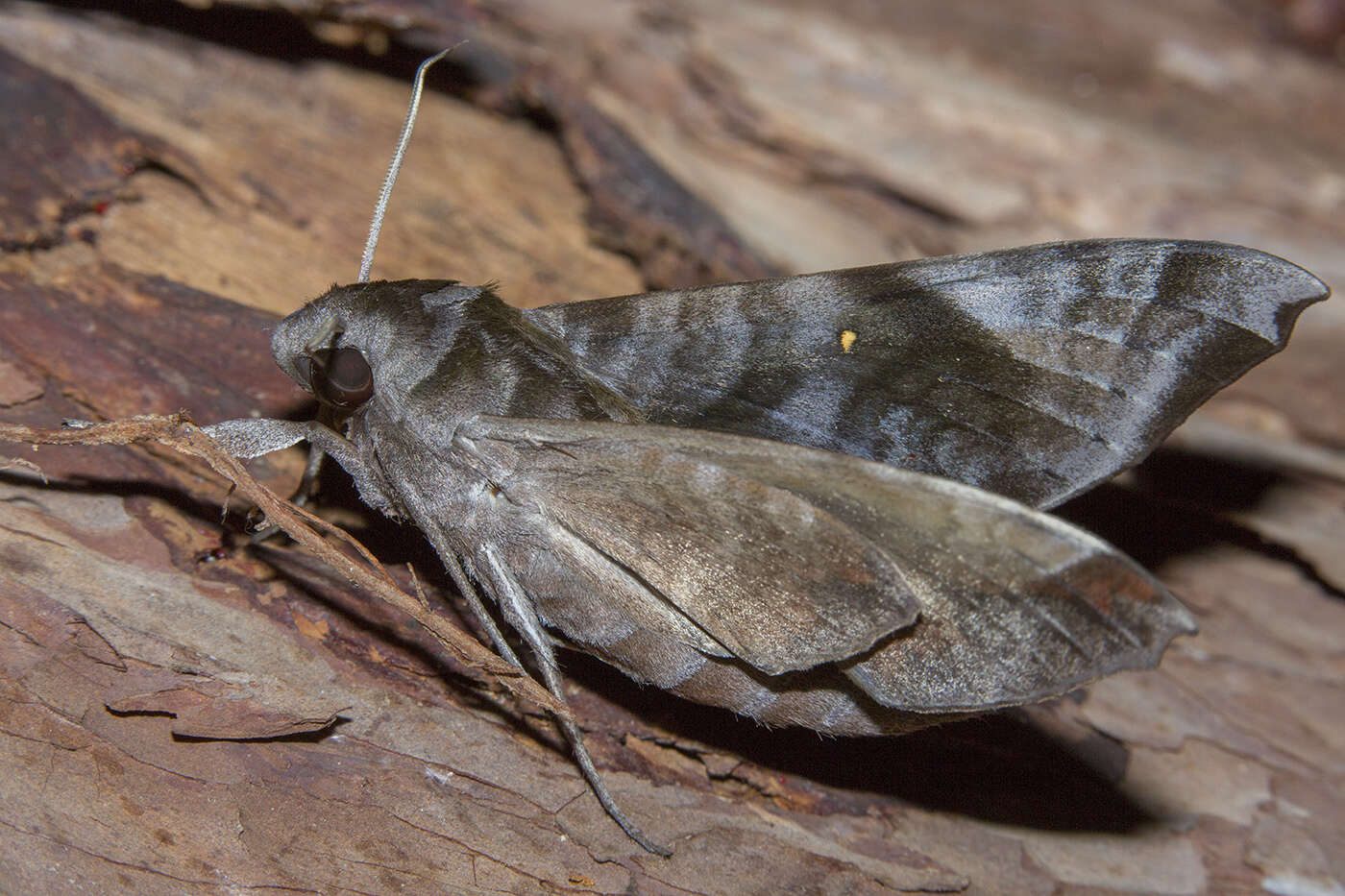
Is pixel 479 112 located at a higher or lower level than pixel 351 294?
higher

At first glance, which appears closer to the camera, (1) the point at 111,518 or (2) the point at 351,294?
(1) the point at 111,518

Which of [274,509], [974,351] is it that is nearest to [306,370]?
[274,509]

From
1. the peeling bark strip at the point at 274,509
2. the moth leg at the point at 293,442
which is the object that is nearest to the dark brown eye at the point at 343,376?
the moth leg at the point at 293,442

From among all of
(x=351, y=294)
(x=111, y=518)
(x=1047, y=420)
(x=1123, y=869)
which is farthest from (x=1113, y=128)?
(x=111, y=518)

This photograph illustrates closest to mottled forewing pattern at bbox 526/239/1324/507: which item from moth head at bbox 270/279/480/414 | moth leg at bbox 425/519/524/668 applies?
moth head at bbox 270/279/480/414

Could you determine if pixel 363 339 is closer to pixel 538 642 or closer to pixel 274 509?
pixel 274 509

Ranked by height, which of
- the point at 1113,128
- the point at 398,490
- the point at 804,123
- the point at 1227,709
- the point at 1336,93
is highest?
the point at 1336,93

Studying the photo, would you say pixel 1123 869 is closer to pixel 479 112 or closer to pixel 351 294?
pixel 351 294

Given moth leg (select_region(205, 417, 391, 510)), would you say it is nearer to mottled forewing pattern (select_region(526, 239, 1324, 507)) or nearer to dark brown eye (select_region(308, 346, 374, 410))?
dark brown eye (select_region(308, 346, 374, 410))
